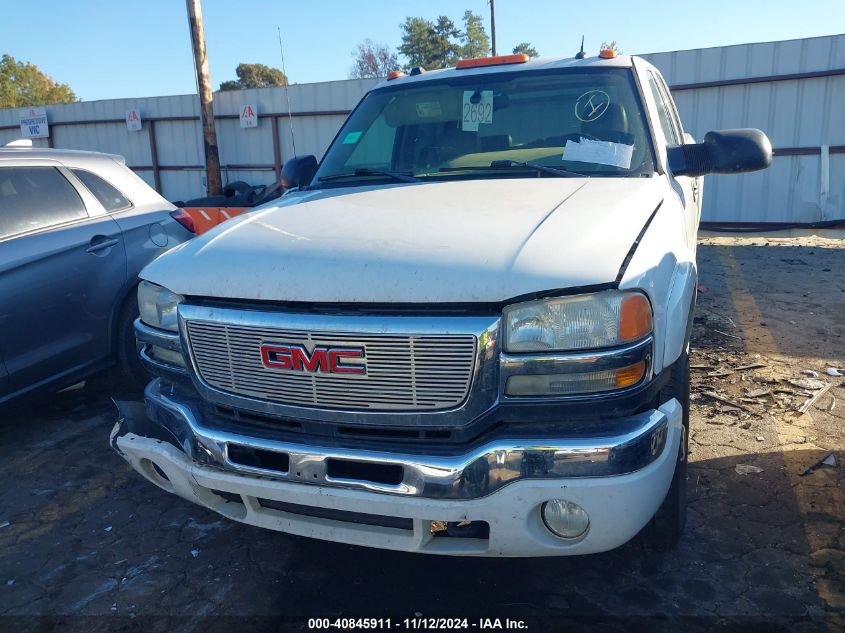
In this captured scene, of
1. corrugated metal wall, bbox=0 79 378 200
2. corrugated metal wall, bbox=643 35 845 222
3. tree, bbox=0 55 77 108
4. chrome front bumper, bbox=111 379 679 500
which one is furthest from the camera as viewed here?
tree, bbox=0 55 77 108

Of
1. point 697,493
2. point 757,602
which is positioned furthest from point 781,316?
point 757,602

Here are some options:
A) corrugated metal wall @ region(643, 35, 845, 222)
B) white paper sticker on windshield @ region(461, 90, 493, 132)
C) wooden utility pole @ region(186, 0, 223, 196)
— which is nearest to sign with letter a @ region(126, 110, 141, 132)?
wooden utility pole @ region(186, 0, 223, 196)

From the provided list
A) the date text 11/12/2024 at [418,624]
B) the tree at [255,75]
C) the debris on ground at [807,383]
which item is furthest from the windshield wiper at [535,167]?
the tree at [255,75]

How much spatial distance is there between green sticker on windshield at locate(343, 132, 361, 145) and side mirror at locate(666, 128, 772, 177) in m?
1.71

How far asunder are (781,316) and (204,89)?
11619 millimetres

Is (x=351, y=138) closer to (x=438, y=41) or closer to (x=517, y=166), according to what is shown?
(x=517, y=166)

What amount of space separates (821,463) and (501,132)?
2363 mm

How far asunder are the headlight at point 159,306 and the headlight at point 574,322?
1.27 m

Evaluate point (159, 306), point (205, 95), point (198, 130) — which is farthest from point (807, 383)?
point (198, 130)

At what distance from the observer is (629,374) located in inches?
80.9

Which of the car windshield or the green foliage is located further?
the green foliage

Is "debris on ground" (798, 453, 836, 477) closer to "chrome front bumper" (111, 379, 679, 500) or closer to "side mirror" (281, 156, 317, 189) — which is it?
"chrome front bumper" (111, 379, 679, 500)

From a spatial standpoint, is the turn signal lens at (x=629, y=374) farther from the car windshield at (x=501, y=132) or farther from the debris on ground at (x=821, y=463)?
the debris on ground at (x=821, y=463)

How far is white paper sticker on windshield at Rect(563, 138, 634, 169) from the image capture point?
306 centimetres
